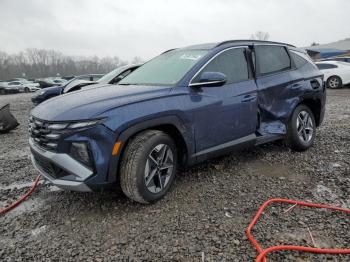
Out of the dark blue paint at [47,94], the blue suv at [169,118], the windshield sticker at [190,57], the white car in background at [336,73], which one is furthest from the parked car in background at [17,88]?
the windshield sticker at [190,57]

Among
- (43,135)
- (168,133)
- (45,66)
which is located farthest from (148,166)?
(45,66)

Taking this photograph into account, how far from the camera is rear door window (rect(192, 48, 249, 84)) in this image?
3679mm

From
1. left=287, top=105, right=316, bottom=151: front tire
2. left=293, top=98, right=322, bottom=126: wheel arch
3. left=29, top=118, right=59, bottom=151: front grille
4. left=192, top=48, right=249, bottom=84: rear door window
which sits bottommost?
left=287, top=105, right=316, bottom=151: front tire

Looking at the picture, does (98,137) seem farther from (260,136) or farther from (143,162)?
(260,136)

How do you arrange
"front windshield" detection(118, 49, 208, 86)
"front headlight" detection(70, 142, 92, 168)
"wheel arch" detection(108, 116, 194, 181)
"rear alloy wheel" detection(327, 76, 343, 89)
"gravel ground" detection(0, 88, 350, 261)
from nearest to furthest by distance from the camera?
1. "gravel ground" detection(0, 88, 350, 261)
2. "front headlight" detection(70, 142, 92, 168)
3. "wheel arch" detection(108, 116, 194, 181)
4. "front windshield" detection(118, 49, 208, 86)
5. "rear alloy wheel" detection(327, 76, 343, 89)

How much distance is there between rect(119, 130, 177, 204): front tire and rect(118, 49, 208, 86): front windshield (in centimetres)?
73

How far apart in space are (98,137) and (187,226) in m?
1.12

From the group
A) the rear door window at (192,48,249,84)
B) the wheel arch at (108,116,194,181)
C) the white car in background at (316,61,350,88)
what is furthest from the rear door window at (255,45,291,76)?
the white car in background at (316,61,350,88)

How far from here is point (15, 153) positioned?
531 cm

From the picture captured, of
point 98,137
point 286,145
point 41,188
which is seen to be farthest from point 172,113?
point 286,145

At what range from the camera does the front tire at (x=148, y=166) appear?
2850 millimetres

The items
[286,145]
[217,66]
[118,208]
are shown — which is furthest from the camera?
[286,145]

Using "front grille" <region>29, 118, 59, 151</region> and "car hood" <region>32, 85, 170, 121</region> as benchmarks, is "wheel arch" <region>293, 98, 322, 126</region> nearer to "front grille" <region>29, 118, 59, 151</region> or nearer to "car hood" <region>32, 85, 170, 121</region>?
"car hood" <region>32, 85, 170, 121</region>

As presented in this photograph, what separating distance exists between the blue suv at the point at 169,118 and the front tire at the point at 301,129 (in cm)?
2
